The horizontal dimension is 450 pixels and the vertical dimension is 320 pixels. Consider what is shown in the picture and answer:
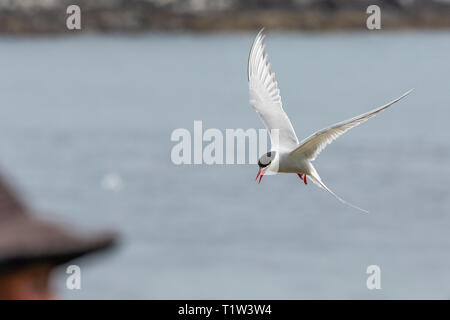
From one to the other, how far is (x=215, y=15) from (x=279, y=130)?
137ft

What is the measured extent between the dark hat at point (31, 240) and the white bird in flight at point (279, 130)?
719mm

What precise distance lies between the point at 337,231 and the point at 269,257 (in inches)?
74.7

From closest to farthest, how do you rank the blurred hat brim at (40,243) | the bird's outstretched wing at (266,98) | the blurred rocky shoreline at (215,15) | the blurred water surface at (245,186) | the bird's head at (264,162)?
the blurred hat brim at (40,243) < the bird's head at (264,162) < the bird's outstretched wing at (266,98) < the blurred water surface at (245,186) < the blurred rocky shoreline at (215,15)

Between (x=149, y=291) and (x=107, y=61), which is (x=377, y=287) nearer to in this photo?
(x=149, y=291)

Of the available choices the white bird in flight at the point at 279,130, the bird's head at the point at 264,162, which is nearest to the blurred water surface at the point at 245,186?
the bird's head at the point at 264,162

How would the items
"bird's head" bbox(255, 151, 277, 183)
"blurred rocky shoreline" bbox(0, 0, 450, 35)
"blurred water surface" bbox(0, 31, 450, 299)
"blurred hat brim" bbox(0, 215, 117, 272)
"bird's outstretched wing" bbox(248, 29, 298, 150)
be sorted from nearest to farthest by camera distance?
1. "blurred hat brim" bbox(0, 215, 117, 272)
2. "bird's head" bbox(255, 151, 277, 183)
3. "bird's outstretched wing" bbox(248, 29, 298, 150)
4. "blurred water surface" bbox(0, 31, 450, 299)
5. "blurred rocky shoreline" bbox(0, 0, 450, 35)

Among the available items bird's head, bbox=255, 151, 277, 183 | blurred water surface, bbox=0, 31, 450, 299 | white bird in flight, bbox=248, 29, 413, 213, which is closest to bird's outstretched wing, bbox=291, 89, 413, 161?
white bird in flight, bbox=248, 29, 413, 213

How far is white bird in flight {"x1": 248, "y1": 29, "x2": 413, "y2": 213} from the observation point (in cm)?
361

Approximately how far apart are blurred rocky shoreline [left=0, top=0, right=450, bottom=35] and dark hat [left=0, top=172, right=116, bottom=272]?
101 feet

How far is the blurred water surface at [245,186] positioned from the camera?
16562 millimetres

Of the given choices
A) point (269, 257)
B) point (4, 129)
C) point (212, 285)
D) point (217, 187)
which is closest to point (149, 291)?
point (212, 285)

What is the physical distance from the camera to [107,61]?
59750mm

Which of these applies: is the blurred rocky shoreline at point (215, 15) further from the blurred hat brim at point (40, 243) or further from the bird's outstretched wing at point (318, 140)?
the blurred hat brim at point (40, 243)

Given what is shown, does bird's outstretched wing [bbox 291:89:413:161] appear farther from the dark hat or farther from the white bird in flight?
the dark hat
